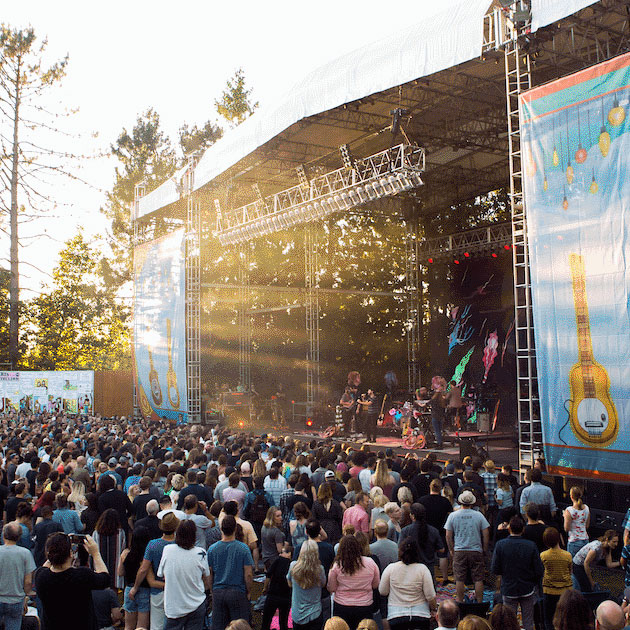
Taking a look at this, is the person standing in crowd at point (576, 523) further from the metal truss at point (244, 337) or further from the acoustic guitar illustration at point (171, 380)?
the metal truss at point (244, 337)

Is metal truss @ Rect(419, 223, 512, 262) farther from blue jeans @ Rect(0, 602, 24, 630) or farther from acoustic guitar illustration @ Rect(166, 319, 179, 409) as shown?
blue jeans @ Rect(0, 602, 24, 630)

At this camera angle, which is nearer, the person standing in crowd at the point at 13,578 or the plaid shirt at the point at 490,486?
the person standing in crowd at the point at 13,578

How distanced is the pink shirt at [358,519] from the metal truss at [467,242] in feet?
48.8

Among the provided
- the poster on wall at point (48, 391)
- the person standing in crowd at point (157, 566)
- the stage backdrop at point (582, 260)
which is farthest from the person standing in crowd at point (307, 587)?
the poster on wall at point (48, 391)

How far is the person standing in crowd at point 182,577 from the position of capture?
479cm

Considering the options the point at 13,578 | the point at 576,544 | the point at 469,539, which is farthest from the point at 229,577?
the point at 576,544

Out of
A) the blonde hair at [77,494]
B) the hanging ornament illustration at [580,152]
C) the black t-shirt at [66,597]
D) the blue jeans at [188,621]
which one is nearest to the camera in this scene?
the black t-shirt at [66,597]

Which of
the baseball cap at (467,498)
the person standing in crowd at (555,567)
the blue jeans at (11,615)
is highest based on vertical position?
the baseball cap at (467,498)

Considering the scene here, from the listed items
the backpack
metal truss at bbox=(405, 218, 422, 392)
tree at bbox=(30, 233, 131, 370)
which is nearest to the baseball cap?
the backpack

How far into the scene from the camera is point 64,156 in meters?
32.8

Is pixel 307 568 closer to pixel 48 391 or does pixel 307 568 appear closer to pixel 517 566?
pixel 517 566

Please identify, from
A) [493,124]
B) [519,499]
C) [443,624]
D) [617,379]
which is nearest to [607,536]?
[519,499]

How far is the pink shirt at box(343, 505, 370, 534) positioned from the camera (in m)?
6.38

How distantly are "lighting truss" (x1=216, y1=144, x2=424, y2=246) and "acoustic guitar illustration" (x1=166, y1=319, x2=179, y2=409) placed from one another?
389cm
